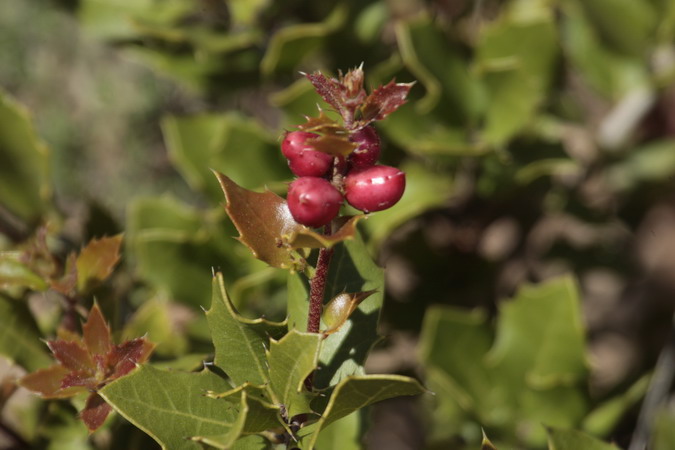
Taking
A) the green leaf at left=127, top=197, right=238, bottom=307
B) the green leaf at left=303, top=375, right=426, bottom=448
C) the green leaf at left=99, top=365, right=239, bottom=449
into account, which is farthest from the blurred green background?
the green leaf at left=303, top=375, right=426, bottom=448

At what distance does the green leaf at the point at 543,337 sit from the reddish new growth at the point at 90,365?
762 millimetres

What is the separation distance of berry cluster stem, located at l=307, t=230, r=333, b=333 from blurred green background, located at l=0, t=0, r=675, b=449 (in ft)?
1.45

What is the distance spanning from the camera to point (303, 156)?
29.9 inches

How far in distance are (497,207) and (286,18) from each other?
68cm

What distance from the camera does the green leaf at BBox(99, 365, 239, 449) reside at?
836 millimetres

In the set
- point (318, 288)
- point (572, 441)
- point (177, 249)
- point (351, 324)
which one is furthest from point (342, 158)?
point (177, 249)

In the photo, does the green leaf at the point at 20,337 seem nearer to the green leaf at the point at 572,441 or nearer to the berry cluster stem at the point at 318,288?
the berry cluster stem at the point at 318,288

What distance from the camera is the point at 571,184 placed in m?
1.88

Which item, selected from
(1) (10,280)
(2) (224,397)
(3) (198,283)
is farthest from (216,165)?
(2) (224,397)

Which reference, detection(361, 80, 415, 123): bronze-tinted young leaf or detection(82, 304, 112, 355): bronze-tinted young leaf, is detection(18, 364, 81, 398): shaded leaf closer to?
detection(82, 304, 112, 355): bronze-tinted young leaf

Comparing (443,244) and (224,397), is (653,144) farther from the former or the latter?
(224,397)

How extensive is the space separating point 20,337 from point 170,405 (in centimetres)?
38

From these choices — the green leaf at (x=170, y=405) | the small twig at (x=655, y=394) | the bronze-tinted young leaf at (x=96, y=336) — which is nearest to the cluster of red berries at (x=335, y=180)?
the green leaf at (x=170, y=405)

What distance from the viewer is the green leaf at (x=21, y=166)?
1.31m
